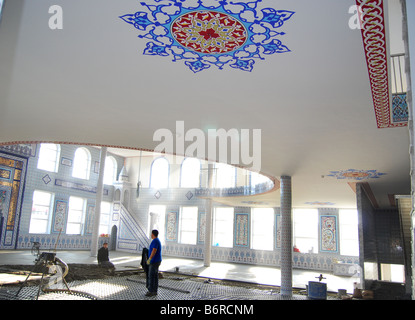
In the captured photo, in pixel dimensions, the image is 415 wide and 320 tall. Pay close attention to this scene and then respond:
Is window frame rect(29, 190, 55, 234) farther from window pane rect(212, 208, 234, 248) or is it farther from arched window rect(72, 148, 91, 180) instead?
window pane rect(212, 208, 234, 248)

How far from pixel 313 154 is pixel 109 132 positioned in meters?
3.97

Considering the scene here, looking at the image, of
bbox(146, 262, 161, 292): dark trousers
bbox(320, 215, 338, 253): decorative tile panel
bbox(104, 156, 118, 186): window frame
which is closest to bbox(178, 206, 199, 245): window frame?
bbox(104, 156, 118, 186): window frame

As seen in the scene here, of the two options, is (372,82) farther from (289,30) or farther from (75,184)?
→ (75,184)

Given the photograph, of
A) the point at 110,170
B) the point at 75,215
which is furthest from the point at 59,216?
the point at 110,170

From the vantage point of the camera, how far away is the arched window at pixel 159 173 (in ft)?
60.4

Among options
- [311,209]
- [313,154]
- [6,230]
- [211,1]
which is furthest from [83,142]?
[311,209]

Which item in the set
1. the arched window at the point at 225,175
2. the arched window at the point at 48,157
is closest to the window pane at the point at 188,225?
the arched window at the point at 225,175

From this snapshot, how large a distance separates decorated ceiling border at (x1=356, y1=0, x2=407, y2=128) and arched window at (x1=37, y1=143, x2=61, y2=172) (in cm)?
1374

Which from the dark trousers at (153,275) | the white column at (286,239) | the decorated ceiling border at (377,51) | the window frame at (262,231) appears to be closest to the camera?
the decorated ceiling border at (377,51)

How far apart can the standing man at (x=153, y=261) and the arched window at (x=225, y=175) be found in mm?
8929

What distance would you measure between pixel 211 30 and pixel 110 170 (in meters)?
16.6

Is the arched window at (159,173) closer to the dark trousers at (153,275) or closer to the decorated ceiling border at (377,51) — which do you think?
the dark trousers at (153,275)

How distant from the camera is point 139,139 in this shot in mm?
6680

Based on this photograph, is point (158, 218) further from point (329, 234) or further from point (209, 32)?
point (209, 32)
